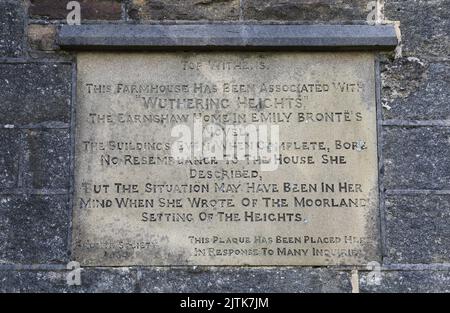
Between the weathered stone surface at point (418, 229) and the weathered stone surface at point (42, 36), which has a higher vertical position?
the weathered stone surface at point (42, 36)

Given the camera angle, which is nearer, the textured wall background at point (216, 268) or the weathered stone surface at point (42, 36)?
the textured wall background at point (216, 268)

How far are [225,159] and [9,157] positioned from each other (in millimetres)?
1076

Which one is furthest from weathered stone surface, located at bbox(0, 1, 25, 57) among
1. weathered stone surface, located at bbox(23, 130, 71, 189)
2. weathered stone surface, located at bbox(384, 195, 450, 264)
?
weathered stone surface, located at bbox(384, 195, 450, 264)

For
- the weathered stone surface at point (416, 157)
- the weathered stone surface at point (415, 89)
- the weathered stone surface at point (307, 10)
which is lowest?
the weathered stone surface at point (416, 157)

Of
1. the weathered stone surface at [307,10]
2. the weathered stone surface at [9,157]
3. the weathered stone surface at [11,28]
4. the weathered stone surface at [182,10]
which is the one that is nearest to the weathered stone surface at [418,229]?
the weathered stone surface at [307,10]

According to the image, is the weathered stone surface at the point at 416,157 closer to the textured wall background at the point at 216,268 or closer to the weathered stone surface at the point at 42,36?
the textured wall background at the point at 216,268

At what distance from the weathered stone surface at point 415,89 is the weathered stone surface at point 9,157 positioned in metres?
1.85

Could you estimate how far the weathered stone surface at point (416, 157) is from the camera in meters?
3.46

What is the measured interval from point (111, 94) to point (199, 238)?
85 centimetres

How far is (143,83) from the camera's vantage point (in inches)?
140

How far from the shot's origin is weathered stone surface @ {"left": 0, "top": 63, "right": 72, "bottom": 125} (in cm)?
351

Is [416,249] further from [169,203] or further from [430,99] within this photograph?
[169,203]

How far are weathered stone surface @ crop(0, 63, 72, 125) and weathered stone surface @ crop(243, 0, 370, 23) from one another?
1.00 meters

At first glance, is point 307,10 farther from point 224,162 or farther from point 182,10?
point 224,162
